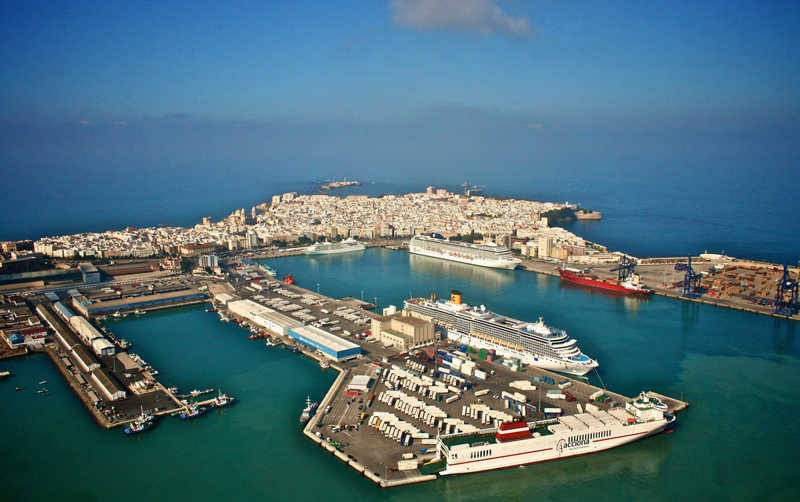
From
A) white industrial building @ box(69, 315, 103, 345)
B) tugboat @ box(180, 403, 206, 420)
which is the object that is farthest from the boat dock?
white industrial building @ box(69, 315, 103, 345)

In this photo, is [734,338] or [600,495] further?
[734,338]

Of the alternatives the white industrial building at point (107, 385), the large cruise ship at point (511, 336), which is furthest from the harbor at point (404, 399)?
the white industrial building at point (107, 385)

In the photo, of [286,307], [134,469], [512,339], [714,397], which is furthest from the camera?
[286,307]

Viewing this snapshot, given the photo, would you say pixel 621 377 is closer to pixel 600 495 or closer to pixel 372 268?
pixel 600 495

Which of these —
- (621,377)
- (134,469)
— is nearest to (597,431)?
(621,377)

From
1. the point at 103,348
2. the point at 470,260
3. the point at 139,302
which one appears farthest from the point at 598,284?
the point at 103,348

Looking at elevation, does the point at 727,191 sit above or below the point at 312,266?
above

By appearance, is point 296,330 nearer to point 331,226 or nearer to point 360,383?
point 360,383
